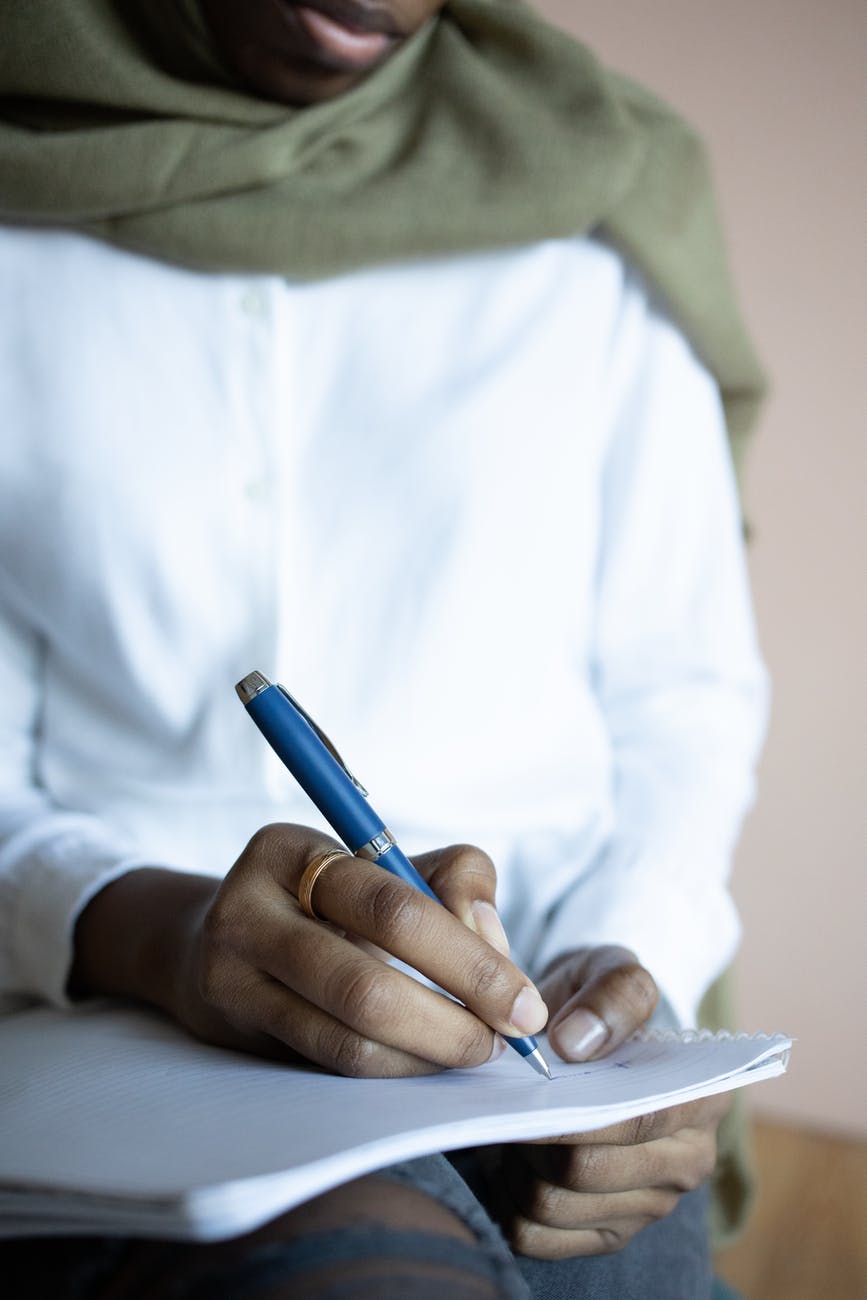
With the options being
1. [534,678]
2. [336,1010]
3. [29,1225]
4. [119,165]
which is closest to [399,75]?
[119,165]

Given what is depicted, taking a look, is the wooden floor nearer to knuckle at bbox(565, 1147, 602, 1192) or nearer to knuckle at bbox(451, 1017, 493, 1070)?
knuckle at bbox(565, 1147, 602, 1192)

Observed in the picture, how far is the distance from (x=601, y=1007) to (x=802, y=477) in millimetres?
753

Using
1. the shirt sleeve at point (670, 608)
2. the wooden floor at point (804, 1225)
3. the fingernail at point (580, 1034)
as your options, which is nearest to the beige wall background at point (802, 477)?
the wooden floor at point (804, 1225)

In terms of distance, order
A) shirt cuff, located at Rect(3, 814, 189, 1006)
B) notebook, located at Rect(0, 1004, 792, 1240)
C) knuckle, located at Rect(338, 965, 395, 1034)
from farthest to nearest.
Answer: shirt cuff, located at Rect(3, 814, 189, 1006) < knuckle, located at Rect(338, 965, 395, 1034) < notebook, located at Rect(0, 1004, 792, 1240)

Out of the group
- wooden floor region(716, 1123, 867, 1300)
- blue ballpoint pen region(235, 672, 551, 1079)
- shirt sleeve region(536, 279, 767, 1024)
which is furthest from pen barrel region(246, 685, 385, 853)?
wooden floor region(716, 1123, 867, 1300)

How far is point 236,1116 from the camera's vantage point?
0.42 m

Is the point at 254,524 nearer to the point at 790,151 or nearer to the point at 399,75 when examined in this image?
the point at 399,75

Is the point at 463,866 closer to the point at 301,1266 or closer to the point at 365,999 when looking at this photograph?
the point at 365,999

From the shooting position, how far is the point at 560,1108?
422 millimetres

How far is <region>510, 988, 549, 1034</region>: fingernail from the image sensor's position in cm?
50

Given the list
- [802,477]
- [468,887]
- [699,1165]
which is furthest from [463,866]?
[802,477]

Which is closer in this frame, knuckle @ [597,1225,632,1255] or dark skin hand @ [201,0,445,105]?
knuckle @ [597,1225,632,1255]

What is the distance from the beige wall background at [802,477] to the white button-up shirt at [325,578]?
285 millimetres

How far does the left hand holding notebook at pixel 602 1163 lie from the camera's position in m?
0.56
